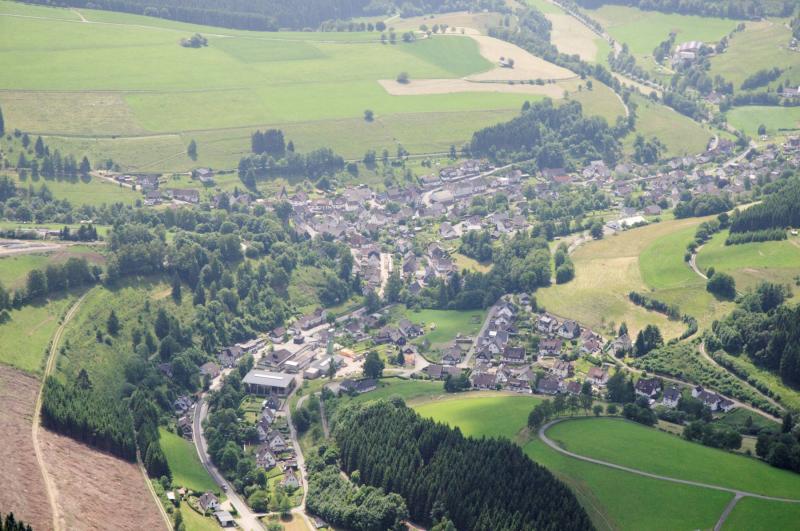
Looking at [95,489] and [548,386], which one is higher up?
[548,386]

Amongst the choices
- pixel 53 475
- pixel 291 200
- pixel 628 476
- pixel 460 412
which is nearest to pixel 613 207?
pixel 291 200

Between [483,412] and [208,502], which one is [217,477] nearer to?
[208,502]

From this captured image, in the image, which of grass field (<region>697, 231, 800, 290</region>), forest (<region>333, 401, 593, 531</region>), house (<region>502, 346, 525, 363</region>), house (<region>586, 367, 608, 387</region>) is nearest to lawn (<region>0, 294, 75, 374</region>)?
forest (<region>333, 401, 593, 531</region>)

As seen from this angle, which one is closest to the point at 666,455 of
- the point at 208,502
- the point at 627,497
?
the point at 627,497

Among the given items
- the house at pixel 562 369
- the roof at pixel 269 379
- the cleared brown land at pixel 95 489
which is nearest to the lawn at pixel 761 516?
the house at pixel 562 369

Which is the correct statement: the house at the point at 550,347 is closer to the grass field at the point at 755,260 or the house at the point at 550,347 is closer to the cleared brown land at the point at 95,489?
the grass field at the point at 755,260

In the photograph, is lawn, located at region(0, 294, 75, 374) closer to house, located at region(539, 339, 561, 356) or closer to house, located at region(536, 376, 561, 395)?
house, located at region(536, 376, 561, 395)
